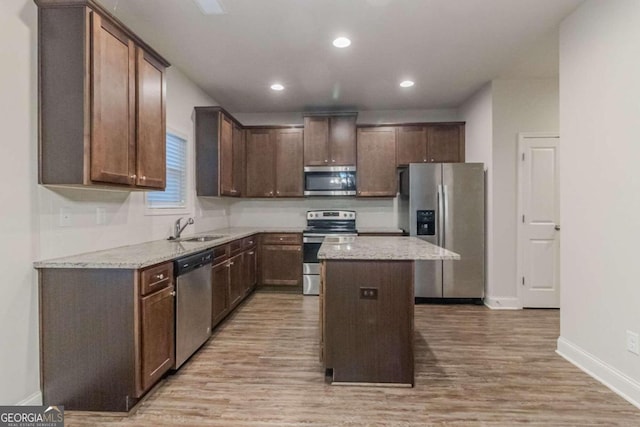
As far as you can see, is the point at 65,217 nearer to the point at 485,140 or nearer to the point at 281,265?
the point at 281,265

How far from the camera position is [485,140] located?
4352 millimetres

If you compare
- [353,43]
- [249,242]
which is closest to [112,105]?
[353,43]

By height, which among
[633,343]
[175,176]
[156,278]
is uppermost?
[175,176]

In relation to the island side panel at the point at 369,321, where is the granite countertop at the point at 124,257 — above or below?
above

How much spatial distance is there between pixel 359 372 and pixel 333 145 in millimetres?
3451

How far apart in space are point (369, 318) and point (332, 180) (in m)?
3.06

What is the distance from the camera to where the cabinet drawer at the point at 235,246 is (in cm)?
390

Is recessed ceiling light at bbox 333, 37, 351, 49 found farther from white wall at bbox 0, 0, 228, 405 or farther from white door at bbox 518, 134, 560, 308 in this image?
white door at bbox 518, 134, 560, 308

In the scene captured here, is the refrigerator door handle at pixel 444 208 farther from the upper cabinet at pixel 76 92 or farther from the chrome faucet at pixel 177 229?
the upper cabinet at pixel 76 92

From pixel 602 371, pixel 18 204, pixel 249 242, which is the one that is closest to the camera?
pixel 18 204

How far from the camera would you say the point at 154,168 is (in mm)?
2785

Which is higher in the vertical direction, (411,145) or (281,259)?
(411,145)

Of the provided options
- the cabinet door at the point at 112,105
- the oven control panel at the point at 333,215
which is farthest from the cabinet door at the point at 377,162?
the cabinet door at the point at 112,105

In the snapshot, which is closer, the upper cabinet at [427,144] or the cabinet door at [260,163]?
the upper cabinet at [427,144]
